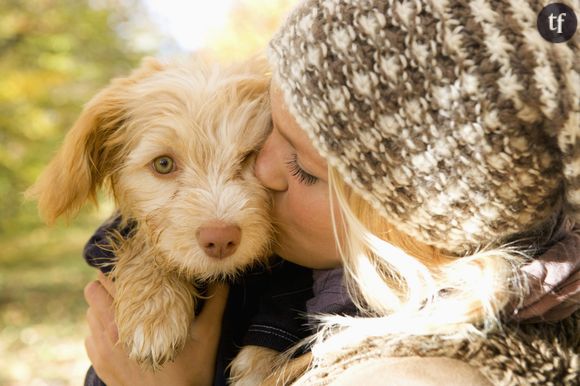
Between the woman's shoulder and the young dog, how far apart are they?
74 centimetres

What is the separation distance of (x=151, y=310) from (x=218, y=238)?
0.52m

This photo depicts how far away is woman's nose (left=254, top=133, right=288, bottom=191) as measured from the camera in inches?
92.3

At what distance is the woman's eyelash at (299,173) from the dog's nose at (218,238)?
28 centimetres

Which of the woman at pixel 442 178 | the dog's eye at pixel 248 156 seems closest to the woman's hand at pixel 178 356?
the dog's eye at pixel 248 156

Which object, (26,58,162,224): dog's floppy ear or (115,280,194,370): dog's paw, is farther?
(26,58,162,224): dog's floppy ear

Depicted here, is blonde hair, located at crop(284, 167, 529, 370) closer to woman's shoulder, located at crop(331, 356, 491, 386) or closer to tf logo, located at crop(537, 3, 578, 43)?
woman's shoulder, located at crop(331, 356, 491, 386)

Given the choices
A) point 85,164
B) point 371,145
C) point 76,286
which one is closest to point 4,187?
point 76,286

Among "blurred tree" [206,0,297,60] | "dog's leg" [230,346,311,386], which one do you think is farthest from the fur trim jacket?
"blurred tree" [206,0,297,60]

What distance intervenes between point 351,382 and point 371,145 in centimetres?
68

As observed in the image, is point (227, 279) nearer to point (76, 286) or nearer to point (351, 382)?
point (351, 382)

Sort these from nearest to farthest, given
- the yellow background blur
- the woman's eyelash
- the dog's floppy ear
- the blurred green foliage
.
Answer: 1. the woman's eyelash
2. the dog's floppy ear
3. the yellow background blur
4. the blurred green foliage

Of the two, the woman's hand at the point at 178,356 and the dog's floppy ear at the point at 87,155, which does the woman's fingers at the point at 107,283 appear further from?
the dog's floppy ear at the point at 87,155

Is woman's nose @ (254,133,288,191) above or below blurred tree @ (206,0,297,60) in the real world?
below

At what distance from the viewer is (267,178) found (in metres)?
2.41
